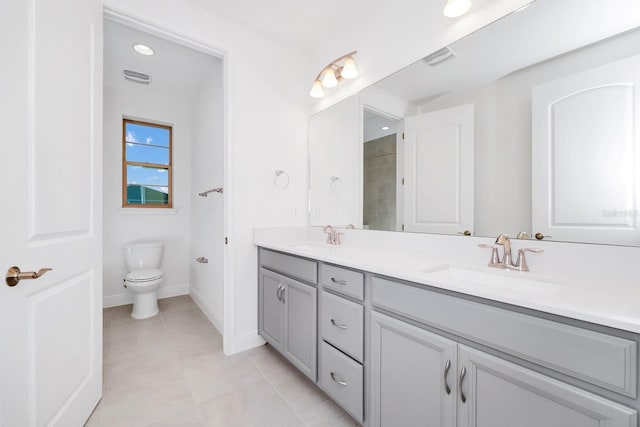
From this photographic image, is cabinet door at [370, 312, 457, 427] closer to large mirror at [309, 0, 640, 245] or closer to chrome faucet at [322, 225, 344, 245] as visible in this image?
large mirror at [309, 0, 640, 245]

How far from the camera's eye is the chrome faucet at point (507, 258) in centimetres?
112

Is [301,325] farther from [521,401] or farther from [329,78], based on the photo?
[329,78]

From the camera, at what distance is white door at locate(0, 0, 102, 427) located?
90 cm

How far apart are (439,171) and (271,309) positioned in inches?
57.8

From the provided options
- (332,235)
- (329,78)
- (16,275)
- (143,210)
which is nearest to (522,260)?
(332,235)

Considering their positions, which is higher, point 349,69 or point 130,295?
point 349,69

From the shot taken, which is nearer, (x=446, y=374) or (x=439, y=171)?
(x=446, y=374)

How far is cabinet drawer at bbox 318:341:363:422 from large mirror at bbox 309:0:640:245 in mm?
830

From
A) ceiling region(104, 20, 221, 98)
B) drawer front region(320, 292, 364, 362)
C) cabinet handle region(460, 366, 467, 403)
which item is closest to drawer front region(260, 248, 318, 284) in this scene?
drawer front region(320, 292, 364, 362)

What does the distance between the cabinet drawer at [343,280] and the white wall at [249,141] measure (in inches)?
35.3

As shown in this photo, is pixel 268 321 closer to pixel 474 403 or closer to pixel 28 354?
pixel 28 354

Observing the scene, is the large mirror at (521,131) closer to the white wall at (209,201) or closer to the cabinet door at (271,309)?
the cabinet door at (271,309)

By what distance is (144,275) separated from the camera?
2.69 m

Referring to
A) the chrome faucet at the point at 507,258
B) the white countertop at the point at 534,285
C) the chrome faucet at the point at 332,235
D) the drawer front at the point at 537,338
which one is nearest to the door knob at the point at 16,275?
the white countertop at the point at 534,285
